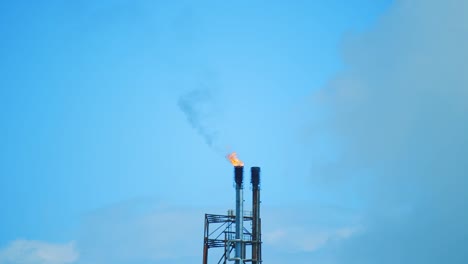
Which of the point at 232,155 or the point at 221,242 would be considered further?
the point at 232,155

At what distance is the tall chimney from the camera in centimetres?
4734

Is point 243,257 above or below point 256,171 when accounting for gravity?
below

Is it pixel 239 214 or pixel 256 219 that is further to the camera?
pixel 256 219

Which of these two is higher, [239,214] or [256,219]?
[256,219]

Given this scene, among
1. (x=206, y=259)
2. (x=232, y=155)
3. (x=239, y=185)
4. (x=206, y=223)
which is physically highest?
(x=232, y=155)

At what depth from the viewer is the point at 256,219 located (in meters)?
48.1

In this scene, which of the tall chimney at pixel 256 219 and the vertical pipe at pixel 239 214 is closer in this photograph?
the vertical pipe at pixel 239 214

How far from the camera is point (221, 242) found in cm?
4719

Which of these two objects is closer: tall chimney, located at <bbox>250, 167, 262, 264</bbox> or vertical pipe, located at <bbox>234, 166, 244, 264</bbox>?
vertical pipe, located at <bbox>234, 166, 244, 264</bbox>

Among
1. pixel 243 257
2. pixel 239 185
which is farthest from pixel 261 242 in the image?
pixel 239 185

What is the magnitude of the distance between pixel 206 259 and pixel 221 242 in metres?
2.06

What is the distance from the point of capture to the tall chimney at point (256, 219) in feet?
155

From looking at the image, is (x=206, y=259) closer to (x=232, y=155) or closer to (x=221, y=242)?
(x=221, y=242)

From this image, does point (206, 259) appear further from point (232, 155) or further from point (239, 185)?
point (232, 155)
